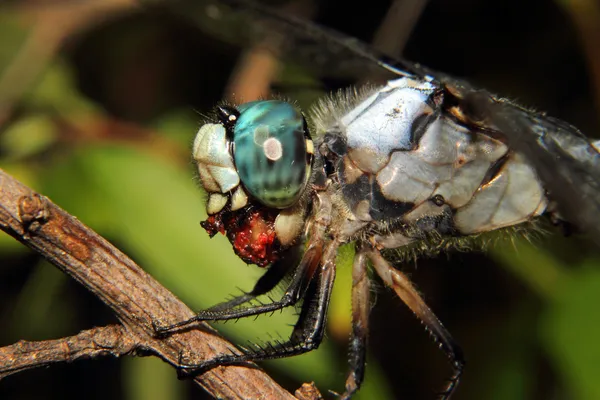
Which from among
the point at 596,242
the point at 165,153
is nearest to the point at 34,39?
the point at 165,153

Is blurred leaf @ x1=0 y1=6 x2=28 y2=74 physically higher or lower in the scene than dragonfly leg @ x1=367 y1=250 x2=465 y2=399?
higher

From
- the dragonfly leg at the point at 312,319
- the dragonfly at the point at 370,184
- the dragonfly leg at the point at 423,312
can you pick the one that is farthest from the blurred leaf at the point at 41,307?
the dragonfly leg at the point at 423,312

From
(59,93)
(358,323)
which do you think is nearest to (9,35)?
(59,93)

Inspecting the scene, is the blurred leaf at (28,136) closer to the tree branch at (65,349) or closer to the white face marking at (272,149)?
the white face marking at (272,149)

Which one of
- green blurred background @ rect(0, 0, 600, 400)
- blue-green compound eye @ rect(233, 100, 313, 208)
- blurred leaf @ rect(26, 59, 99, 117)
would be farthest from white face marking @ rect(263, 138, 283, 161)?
blurred leaf @ rect(26, 59, 99, 117)

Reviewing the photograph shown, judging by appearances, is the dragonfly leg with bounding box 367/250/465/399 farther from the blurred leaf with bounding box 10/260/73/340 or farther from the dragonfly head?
the blurred leaf with bounding box 10/260/73/340

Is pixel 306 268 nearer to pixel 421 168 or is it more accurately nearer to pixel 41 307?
pixel 421 168
